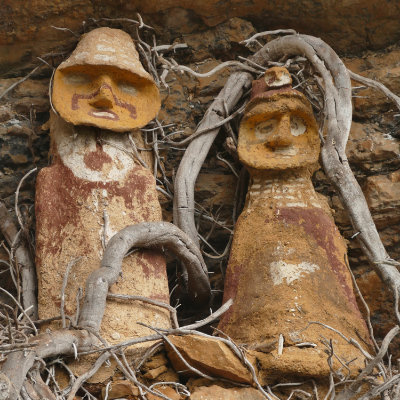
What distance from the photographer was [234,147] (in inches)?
119

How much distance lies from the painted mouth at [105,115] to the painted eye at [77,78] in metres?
0.16

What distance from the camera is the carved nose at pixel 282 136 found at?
108 inches

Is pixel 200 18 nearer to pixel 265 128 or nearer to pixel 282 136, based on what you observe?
pixel 265 128

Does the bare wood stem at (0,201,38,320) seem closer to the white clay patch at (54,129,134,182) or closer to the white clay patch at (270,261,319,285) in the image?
the white clay patch at (54,129,134,182)

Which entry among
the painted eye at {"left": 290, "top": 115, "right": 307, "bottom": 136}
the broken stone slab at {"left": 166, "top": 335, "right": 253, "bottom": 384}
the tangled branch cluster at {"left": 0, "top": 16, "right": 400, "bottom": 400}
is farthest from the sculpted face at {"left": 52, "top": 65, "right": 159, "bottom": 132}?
the broken stone slab at {"left": 166, "top": 335, "right": 253, "bottom": 384}

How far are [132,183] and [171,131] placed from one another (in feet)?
1.80

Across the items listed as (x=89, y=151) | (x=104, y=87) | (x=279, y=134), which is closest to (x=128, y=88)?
(x=104, y=87)

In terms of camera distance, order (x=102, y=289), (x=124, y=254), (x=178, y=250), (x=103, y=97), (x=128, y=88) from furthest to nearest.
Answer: (x=128, y=88) < (x=103, y=97) < (x=178, y=250) < (x=124, y=254) < (x=102, y=289)

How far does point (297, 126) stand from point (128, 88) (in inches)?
25.3

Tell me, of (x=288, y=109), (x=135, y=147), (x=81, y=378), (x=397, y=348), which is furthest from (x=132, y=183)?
(x=397, y=348)

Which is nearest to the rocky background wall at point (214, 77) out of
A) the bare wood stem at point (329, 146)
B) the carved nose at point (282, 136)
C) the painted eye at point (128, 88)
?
the bare wood stem at point (329, 146)

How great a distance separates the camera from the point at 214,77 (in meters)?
3.37

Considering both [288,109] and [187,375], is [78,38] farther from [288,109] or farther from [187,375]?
[187,375]

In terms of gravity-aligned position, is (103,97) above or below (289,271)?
above
